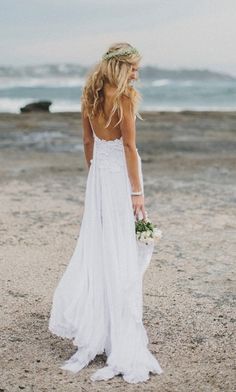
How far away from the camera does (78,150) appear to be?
15688 millimetres

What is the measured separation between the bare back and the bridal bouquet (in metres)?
0.52

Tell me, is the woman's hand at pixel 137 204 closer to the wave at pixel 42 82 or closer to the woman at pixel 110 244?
the woman at pixel 110 244

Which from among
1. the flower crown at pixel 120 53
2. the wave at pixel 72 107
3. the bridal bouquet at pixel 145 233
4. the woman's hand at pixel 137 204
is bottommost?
the bridal bouquet at pixel 145 233

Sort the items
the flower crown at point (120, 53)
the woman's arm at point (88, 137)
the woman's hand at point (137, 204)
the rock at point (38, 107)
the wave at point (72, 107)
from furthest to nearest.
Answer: the wave at point (72, 107), the rock at point (38, 107), the woman's arm at point (88, 137), the woman's hand at point (137, 204), the flower crown at point (120, 53)

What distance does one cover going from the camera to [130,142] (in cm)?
404

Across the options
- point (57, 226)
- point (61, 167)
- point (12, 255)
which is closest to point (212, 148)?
point (61, 167)

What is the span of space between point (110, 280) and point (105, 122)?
0.92 metres

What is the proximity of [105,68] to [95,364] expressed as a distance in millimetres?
1758

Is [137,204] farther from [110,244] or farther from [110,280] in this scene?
[110,280]

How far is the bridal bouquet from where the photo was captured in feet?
13.7

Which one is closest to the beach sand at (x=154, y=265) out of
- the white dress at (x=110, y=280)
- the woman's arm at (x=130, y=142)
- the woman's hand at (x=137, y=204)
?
the white dress at (x=110, y=280)

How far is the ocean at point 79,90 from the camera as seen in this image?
4609cm

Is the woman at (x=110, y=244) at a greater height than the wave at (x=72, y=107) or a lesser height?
lesser

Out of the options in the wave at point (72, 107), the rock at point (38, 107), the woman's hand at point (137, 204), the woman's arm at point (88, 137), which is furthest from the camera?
the wave at point (72, 107)
